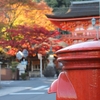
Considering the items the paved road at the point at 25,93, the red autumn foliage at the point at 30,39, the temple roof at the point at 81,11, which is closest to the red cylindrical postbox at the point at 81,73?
the paved road at the point at 25,93

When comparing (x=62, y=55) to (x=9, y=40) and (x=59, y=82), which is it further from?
(x=9, y=40)

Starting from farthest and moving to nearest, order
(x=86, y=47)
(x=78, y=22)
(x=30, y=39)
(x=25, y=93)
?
(x=78, y=22)
(x=30, y=39)
(x=25, y=93)
(x=86, y=47)

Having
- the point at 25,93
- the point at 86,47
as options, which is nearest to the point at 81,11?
the point at 25,93

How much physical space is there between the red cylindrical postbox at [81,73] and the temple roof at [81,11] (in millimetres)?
30870

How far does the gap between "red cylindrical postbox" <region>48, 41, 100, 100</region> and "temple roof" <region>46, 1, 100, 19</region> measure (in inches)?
1215

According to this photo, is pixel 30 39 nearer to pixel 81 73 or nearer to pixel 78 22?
pixel 78 22

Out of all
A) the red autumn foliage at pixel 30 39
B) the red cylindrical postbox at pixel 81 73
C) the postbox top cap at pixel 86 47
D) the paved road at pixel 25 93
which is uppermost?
the red autumn foliage at pixel 30 39

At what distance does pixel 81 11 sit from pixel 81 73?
110ft

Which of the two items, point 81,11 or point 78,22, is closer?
point 78,22

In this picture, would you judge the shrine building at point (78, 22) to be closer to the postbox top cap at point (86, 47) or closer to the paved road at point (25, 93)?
the paved road at point (25, 93)

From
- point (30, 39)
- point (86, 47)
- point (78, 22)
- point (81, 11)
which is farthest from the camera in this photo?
point (81, 11)

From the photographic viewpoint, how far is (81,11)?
3516 cm

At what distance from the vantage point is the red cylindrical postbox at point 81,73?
2.03 metres

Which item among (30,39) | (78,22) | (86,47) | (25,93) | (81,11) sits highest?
(81,11)
